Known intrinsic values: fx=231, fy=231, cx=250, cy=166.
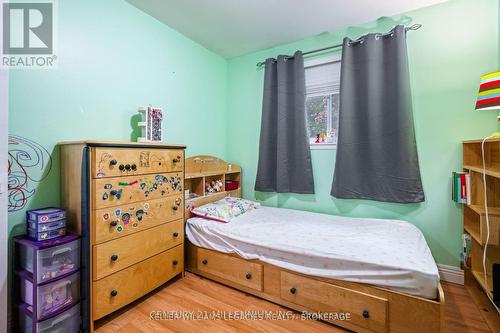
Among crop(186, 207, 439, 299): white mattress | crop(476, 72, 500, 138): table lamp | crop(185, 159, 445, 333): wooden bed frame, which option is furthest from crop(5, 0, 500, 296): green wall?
crop(185, 159, 445, 333): wooden bed frame

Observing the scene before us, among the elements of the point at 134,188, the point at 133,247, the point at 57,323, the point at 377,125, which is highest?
the point at 377,125

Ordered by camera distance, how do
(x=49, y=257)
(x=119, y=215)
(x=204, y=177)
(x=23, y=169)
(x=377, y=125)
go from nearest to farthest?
1. (x=49, y=257)
2. (x=23, y=169)
3. (x=119, y=215)
4. (x=377, y=125)
5. (x=204, y=177)

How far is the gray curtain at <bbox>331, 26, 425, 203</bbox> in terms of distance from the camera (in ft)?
7.08

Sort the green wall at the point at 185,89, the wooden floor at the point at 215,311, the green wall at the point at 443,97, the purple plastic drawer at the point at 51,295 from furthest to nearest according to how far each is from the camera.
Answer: the green wall at the point at 443,97
the green wall at the point at 185,89
the wooden floor at the point at 215,311
the purple plastic drawer at the point at 51,295

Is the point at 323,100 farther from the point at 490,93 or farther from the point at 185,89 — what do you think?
the point at 185,89

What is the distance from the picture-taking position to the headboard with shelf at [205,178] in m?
2.48

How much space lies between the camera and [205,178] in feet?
9.23

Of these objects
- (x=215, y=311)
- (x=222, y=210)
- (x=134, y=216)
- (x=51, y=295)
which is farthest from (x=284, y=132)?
(x=51, y=295)

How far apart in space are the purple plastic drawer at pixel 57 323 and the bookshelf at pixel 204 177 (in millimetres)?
1129

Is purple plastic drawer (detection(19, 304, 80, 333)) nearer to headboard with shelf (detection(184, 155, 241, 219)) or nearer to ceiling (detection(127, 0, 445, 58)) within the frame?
headboard with shelf (detection(184, 155, 241, 219))

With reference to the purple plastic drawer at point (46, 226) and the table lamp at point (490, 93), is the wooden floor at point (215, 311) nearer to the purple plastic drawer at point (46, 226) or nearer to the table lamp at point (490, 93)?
the purple plastic drawer at point (46, 226)

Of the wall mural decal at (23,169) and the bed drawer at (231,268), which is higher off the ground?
the wall mural decal at (23,169)

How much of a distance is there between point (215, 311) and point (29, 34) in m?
2.38

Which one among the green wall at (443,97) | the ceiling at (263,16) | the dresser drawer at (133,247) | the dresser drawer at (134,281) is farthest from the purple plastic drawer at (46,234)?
the green wall at (443,97)
